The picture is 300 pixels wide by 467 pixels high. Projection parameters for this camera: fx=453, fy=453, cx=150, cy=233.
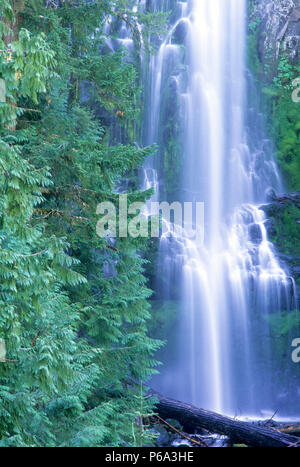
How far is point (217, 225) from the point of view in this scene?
13.8 metres

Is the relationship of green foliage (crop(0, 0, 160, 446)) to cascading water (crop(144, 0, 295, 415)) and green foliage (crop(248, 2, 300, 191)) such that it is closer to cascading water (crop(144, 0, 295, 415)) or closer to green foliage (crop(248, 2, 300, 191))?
cascading water (crop(144, 0, 295, 415))

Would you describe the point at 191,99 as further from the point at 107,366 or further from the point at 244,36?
the point at 107,366

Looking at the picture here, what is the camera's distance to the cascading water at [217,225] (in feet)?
36.7

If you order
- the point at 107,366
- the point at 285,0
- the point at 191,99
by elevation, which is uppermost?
the point at 285,0

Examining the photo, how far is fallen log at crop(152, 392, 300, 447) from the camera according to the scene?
664 centimetres

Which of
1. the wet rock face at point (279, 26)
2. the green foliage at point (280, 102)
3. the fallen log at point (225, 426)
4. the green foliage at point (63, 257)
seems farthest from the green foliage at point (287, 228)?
the green foliage at point (63, 257)

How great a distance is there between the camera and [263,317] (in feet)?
38.5

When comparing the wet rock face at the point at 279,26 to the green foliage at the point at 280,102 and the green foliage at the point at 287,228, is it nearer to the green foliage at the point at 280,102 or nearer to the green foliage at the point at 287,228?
the green foliage at the point at 280,102

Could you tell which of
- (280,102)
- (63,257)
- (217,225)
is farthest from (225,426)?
(280,102)

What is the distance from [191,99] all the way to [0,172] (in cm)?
1323

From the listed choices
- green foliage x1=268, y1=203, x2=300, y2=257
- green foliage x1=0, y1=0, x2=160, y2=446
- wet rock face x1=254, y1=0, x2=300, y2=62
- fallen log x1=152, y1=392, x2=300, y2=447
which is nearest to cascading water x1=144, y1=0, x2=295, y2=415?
green foliage x1=268, y1=203, x2=300, y2=257

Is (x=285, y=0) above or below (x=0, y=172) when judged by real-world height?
above

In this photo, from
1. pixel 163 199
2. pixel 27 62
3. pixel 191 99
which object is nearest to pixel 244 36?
pixel 191 99

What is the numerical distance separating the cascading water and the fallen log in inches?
134
